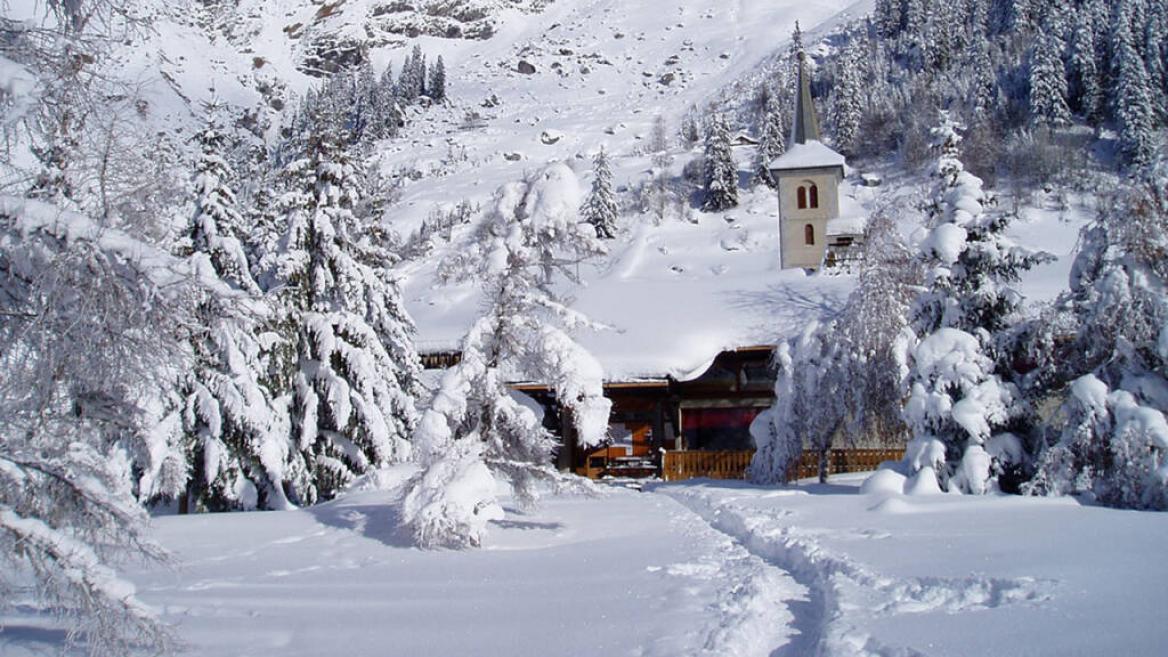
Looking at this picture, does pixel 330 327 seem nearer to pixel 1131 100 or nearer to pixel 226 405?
pixel 226 405

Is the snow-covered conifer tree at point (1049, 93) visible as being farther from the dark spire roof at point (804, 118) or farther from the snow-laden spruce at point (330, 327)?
the snow-laden spruce at point (330, 327)

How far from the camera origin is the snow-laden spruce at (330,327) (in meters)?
19.6

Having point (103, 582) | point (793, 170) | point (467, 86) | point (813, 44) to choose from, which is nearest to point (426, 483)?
point (103, 582)

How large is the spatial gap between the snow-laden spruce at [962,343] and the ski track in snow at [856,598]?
18.9ft

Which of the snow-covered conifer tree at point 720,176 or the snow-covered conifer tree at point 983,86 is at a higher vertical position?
the snow-covered conifer tree at point 983,86

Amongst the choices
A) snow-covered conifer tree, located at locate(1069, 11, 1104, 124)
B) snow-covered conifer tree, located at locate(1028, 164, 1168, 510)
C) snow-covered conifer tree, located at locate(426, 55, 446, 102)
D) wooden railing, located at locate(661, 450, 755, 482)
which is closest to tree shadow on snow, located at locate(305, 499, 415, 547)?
snow-covered conifer tree, located at locate(1028, 164, 1168, 510)

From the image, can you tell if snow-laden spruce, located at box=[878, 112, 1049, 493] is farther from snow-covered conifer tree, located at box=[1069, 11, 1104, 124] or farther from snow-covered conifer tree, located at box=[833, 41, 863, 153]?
snow-covered conifer tree, located at box=[833, 41, 863, 153]

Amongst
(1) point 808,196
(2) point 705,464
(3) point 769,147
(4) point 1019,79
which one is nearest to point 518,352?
(2) point 705,464

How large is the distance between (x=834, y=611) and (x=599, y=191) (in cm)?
7696

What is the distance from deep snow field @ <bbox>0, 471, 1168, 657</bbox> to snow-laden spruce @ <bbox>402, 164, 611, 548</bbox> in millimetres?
1185

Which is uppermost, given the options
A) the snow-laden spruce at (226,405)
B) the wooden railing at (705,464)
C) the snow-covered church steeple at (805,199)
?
the snow-covered church steeple at (805,199)

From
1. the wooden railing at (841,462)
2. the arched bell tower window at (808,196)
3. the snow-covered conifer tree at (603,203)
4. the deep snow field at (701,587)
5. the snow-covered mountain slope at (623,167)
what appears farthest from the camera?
the snow-covered conifer tree at (603,203)

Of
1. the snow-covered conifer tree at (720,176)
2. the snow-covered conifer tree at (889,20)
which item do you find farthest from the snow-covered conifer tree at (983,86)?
the snow-covered conifer tree at (889,20)

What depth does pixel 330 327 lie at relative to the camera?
65.0 ft
